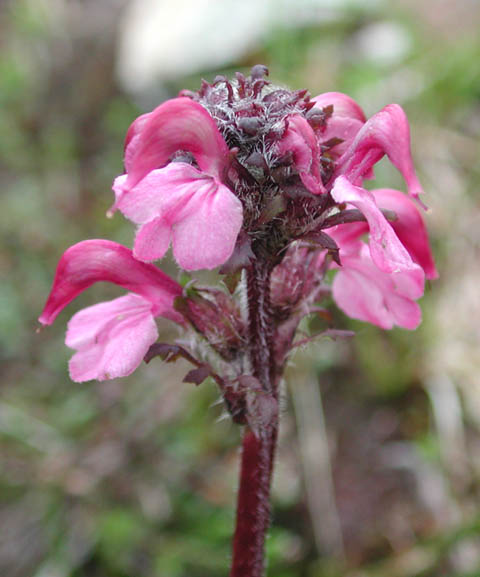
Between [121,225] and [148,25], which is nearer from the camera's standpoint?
[121,225]

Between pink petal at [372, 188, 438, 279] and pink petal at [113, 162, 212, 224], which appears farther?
pink petal at [372, 188, 438, 279]

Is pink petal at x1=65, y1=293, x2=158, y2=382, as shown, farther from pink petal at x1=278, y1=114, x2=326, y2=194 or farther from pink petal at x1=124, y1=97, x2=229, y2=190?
pink petal at x1=278, y1=114, x2=326, y2=194

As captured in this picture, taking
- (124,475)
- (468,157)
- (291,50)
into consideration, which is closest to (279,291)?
(124,475)

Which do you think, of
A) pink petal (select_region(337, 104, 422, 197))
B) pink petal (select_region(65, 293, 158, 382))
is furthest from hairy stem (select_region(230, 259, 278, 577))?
pink petal (select_region(337, 104, 422, 197))

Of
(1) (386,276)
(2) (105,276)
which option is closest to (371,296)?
(1) (386,276)

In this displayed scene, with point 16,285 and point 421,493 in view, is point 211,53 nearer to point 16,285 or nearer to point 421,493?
→ point 16,285

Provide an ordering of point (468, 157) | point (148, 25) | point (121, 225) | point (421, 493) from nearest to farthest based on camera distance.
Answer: point (421, 493) < point (468, 157) < point (121, 225) < point (148, 25)

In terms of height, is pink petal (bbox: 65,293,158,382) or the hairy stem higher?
pink petal (bbox: 65,293,158,382)
